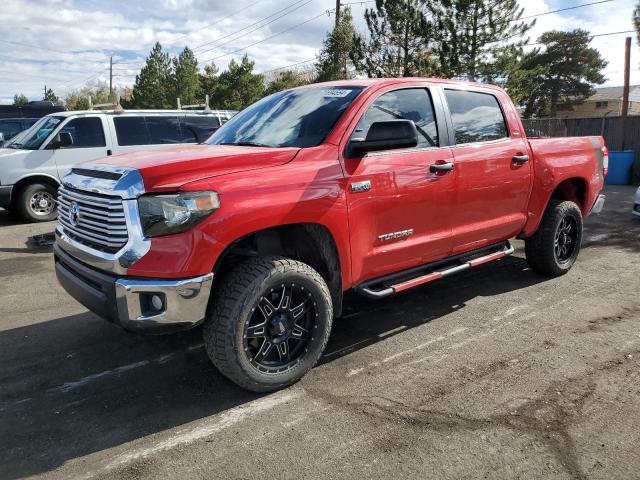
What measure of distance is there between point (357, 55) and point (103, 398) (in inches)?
999

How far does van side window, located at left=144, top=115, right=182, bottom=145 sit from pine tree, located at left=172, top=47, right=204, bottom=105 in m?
35.5

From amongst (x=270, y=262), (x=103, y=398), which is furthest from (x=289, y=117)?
(x=103, y=398)

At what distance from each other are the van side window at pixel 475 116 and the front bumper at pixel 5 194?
832cm

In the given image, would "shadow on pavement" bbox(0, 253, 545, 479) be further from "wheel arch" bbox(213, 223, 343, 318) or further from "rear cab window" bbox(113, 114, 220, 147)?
"rear cab window" bbox(113, 114, 220, 147)

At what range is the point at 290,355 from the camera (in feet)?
11.2

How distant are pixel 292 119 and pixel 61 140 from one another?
7322 millimetres

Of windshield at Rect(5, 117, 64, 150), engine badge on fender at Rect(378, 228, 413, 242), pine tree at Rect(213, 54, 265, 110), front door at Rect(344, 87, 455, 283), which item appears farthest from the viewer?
pine tree at Rect(213, 54, 265, 110)

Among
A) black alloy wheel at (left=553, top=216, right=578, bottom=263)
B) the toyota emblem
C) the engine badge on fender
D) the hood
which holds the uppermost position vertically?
the hood

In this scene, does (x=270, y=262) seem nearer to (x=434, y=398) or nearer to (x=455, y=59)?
(x=434, y=398)

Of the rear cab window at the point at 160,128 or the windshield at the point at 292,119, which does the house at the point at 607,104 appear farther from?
the windshield at the point at 292,119

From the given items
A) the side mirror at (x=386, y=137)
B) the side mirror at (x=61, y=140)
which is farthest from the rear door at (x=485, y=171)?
the side mirror at (x=61, y=140)

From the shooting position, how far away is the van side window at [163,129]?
408 inches

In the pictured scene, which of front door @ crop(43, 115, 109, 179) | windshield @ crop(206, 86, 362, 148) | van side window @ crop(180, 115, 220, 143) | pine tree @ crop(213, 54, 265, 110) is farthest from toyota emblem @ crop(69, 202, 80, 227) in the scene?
pine tree @ crop(213, 54, 265, 110)

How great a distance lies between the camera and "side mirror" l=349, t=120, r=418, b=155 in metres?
3.43
